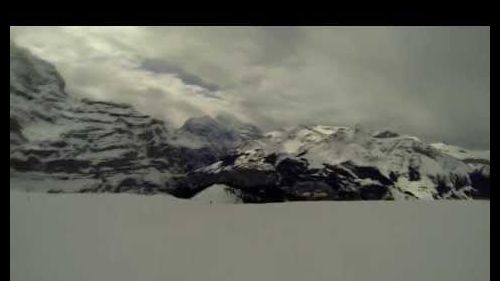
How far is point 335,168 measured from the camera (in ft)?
5.92

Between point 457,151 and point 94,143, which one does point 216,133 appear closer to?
point 94,143

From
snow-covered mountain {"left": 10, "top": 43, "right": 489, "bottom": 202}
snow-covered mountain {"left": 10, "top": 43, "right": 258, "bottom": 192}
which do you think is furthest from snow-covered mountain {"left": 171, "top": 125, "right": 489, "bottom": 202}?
snow-covered mountain {"left": 10, "top": 43, "right": 258, "bottom": 192}

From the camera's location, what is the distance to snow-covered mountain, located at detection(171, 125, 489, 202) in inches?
70.6

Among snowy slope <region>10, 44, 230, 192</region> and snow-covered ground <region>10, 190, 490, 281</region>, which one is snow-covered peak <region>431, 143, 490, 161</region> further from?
snowy slope <region>10, 44, 230, 192</region>

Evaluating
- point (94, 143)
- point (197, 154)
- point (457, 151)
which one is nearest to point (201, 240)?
point (197, 154)

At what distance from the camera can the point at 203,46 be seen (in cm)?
183

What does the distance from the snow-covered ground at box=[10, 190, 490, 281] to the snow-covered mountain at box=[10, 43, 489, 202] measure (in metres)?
0.07

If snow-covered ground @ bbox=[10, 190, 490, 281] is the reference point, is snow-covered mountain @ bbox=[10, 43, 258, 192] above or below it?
above

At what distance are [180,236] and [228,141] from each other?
43cm

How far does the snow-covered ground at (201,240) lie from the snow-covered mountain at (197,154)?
7 cm

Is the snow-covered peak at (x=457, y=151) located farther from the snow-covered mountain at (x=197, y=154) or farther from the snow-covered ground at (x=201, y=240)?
the snow-covered ground at (x=201, y=240)

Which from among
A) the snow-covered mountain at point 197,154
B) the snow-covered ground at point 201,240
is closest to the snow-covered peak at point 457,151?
the snow-covered mountain at point 197,154

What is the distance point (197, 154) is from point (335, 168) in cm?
56

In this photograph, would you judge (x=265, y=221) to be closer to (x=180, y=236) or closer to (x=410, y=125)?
(x=180, y=236)
